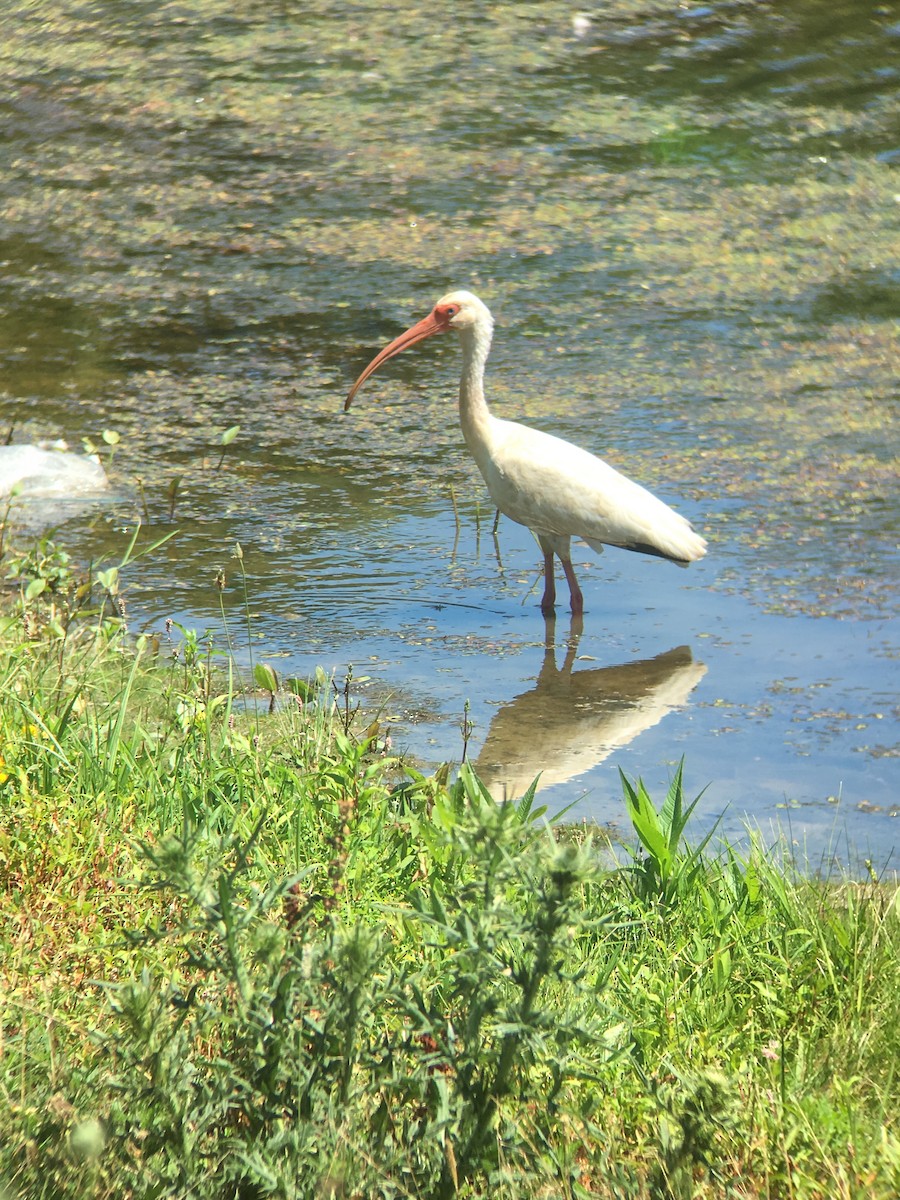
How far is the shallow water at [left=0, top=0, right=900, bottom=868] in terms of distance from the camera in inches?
170

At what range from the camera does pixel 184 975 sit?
95.8 inches

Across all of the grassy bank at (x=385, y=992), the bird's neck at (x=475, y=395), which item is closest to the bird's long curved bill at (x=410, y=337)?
the bird's neck at (x=475, y=395)

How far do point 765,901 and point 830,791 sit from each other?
1087 mm

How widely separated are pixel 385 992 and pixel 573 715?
7.70 feet

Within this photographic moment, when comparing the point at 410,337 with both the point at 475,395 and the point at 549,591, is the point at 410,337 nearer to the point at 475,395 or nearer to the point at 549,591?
the point at 475,395

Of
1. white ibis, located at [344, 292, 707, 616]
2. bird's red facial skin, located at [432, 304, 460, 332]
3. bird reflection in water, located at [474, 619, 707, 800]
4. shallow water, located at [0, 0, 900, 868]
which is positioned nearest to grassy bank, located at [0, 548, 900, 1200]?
bird reflection in water, located at [474, 619, 707, 800]

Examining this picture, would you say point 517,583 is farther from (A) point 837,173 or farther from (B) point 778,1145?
(A) point 837,173

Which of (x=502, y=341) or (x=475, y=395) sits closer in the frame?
(x=475, y=395)

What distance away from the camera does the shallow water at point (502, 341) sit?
433cm

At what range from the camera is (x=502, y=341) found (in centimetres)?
705

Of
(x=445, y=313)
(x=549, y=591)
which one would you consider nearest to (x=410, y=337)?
(x=445, y=313)

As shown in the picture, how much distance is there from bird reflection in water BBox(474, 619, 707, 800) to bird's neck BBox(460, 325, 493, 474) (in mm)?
1074

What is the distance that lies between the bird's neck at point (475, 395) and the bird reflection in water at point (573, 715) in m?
1.07

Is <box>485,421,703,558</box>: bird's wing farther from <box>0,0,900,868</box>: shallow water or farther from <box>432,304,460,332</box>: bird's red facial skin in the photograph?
<box>432,304,460,332</box>: bird's red facial skin
